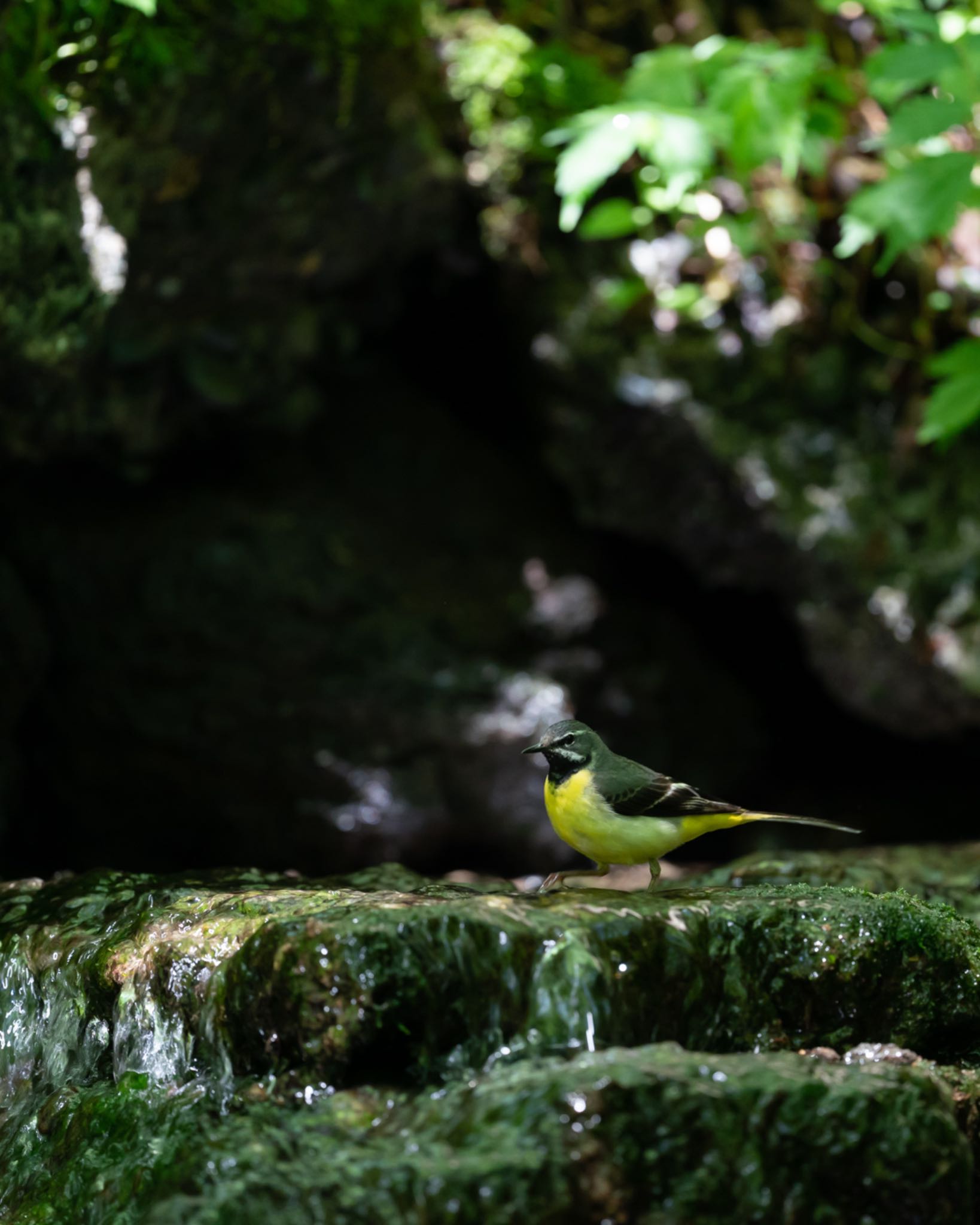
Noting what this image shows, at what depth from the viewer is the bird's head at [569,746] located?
3574 mm

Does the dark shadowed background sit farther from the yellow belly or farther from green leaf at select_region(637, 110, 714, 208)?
the yellow belly

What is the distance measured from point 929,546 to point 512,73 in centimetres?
357

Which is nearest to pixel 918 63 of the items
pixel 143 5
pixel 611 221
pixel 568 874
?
pixel 611 221

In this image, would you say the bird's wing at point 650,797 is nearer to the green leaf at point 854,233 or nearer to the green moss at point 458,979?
the green moss at point 458,979

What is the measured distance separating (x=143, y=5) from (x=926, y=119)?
9.57ft

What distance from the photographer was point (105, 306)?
5.05m

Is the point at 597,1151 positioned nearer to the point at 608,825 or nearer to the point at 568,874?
the point at 608,825

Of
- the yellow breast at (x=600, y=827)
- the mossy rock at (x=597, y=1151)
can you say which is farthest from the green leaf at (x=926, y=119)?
the mossy rock at (x=597, y=1151)

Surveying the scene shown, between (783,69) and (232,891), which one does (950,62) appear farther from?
(232,891)

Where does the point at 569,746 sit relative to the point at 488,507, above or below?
above

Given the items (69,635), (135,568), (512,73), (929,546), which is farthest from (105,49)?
(929,546)

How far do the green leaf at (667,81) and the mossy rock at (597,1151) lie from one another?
447cm

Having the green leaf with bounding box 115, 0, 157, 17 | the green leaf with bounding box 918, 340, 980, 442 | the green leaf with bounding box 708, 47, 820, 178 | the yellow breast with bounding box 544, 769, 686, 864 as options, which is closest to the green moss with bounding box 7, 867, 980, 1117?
the yellow breast with bounding box 544, 769, 686, 864

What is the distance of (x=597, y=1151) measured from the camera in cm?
222
